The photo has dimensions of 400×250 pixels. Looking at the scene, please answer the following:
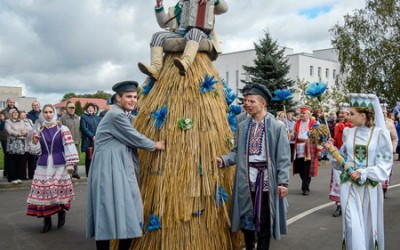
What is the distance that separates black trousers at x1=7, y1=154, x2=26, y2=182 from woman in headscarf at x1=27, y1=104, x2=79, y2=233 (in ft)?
13.4

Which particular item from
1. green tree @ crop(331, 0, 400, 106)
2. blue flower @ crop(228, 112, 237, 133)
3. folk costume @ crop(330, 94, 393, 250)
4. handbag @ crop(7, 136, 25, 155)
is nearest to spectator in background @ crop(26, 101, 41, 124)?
handbag @ crop(7, 136, 25, 155)

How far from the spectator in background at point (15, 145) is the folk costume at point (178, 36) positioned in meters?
5.66

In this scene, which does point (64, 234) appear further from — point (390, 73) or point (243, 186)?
point (390, 73)

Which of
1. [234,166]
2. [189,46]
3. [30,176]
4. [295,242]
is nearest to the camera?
[189,46]

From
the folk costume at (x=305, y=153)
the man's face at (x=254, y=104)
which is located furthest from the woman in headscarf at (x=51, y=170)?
the folk costume at (x=305, y=153)

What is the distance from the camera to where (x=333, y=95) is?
29.2 m

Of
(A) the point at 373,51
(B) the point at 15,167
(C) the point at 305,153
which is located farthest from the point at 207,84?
(A) the point at 373,51

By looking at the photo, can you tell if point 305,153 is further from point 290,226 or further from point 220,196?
point 220,196

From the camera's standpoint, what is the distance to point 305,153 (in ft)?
30.3

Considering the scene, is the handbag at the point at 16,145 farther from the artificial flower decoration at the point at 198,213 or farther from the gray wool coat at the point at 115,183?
the artificial flower decoration at the point at 198,213

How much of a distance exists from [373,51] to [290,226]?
24323 millimetres

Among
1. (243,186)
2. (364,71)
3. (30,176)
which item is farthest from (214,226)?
(364,71)

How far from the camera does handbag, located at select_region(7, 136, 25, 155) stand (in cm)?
983

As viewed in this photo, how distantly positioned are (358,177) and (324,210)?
3.46 metres
